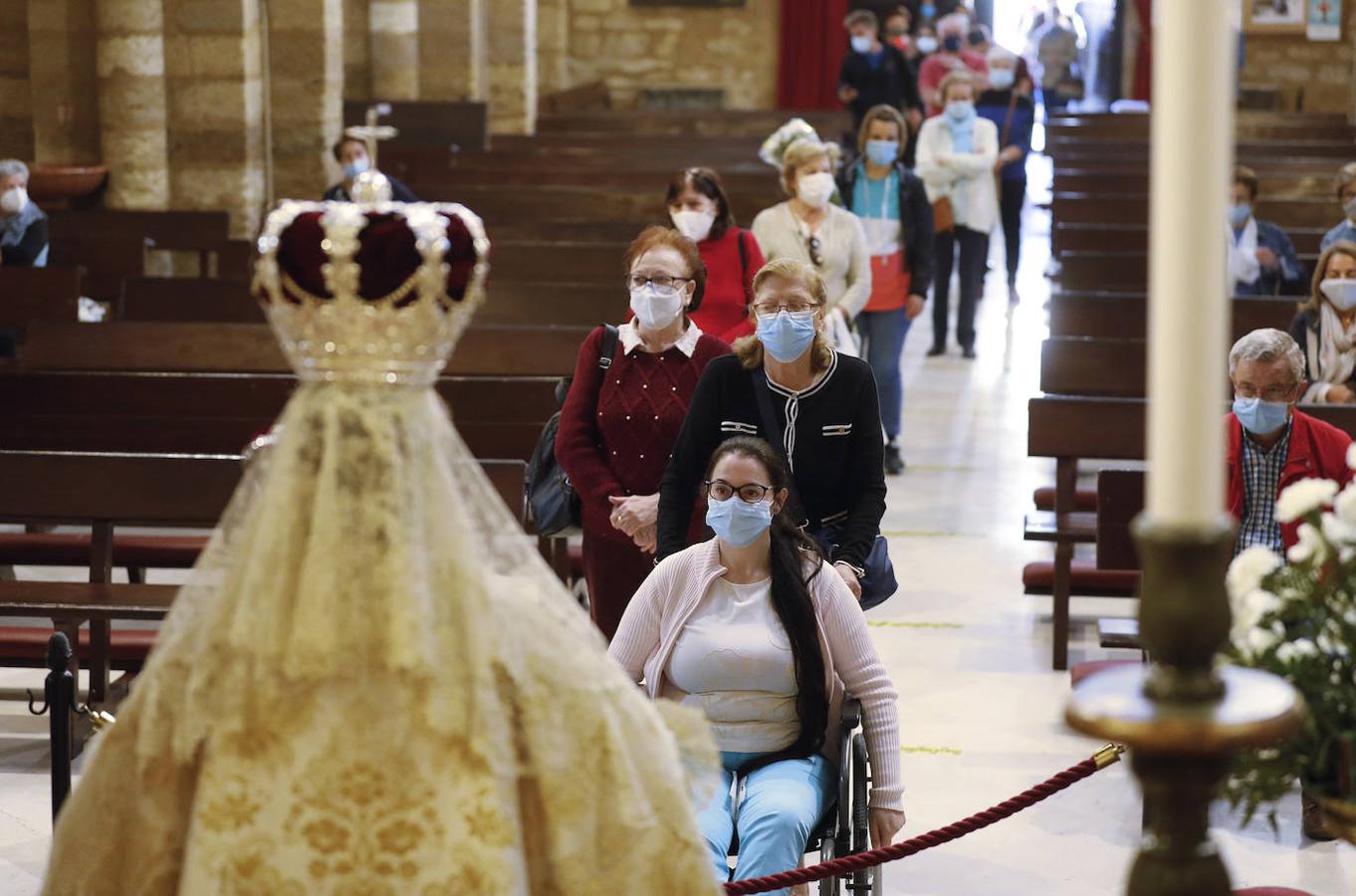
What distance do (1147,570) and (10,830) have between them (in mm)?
4056

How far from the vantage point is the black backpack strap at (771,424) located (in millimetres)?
4582

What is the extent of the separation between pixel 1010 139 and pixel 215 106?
5011mm

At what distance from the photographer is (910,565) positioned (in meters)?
7.77

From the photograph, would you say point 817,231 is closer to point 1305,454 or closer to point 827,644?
point 1305,454

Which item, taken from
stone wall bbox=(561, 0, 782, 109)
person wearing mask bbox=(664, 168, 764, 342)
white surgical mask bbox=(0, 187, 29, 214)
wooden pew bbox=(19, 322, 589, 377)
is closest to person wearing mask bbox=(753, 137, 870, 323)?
wooden pew bbox=(19, 322, 589, 377)

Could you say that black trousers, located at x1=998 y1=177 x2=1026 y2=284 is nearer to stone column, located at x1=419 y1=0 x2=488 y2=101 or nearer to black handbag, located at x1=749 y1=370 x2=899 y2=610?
stone column, located at x1=419 y1=0 x2=488 y2=101

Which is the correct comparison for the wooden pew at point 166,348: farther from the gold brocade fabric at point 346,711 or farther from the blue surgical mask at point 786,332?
the gold brocade fabric at point 346,711

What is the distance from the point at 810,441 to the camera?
461cm

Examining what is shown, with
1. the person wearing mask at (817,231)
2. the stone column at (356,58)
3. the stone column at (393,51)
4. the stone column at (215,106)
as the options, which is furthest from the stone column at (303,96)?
the person wearing mask at (817,231)

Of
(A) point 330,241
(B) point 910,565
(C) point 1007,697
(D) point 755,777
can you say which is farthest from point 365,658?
(B) point 910,565

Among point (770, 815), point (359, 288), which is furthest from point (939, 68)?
point (359, 288)

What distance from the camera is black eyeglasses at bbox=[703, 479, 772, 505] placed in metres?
4.03

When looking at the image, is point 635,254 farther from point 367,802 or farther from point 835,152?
point 835,152

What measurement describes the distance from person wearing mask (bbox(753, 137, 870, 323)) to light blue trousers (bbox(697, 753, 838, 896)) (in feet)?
12.0
